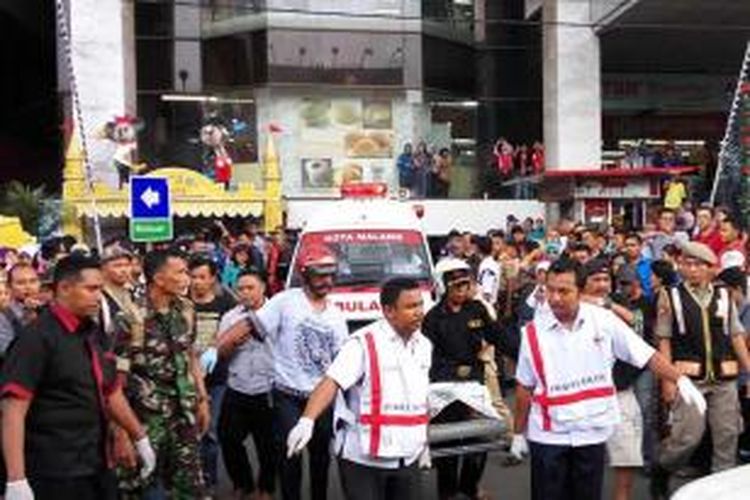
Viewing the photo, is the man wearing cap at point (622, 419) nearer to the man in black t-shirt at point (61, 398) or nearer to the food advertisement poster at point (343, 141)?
the man in black t-shirt at point (61, 398)

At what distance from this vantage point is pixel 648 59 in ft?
121

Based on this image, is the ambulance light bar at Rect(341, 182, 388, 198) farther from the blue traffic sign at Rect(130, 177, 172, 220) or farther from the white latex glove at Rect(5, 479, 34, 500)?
the white latex glove at Rect(5, 479, 34, 500)

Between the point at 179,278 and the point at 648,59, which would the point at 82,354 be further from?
the point at 648,59

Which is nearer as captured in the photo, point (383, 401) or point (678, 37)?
point (383, 401)

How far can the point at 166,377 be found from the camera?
21.2 ft

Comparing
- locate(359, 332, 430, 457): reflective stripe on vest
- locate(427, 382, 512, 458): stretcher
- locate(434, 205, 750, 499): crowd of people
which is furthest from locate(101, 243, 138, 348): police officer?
locate(434, 205, 750, 499): crowd of people

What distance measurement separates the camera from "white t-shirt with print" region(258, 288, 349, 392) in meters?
7.75

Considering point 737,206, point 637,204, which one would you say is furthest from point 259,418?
point 637,204

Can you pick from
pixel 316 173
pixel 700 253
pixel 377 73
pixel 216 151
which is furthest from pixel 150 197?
pixel 377 73

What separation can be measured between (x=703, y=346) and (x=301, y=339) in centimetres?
262

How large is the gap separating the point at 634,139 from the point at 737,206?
19.8m

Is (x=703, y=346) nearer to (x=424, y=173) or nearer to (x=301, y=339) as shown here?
(x=301, y=339)

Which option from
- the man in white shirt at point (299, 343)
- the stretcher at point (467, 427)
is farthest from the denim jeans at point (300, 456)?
the stretcher at point (467, 427)

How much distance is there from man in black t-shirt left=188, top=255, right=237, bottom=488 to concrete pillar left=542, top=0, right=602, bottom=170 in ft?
76.3
